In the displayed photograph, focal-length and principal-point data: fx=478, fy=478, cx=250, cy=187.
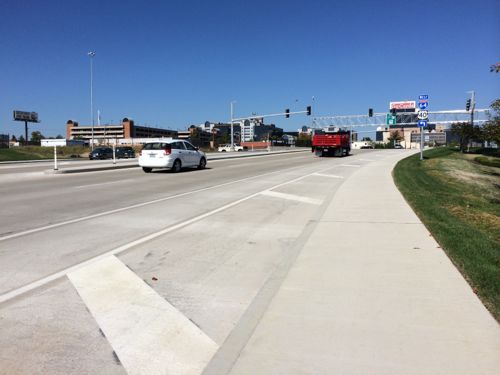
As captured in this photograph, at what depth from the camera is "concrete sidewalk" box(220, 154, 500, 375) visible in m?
3.60

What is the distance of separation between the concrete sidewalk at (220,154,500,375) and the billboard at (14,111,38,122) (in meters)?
140

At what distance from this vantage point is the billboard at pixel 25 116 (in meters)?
130

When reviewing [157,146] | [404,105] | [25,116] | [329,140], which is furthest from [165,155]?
[404,105]

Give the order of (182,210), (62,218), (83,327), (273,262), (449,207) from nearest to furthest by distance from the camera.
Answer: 1. (83,327)
2. (273,262)
3. (62,218)
4. (182,210)
5. (449,207)

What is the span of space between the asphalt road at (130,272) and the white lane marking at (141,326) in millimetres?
14

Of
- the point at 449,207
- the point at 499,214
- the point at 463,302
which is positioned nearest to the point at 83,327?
the point at 463,302

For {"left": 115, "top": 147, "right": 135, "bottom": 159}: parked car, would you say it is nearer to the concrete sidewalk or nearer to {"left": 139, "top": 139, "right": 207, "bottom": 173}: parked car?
{"left": 139, "top": 139, "right": 207, "bottom": 173}: parked car

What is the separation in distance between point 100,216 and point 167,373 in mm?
7272

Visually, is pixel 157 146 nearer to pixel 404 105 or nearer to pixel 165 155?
pixel 165 155

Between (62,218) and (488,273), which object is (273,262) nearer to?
(488,273)

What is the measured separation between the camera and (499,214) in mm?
12578

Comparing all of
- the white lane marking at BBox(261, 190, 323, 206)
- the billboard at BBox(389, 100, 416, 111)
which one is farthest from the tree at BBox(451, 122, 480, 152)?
the billboard at BBox(389, 100, 416, 111)

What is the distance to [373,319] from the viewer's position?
4.44m

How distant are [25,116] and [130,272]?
140891mm
